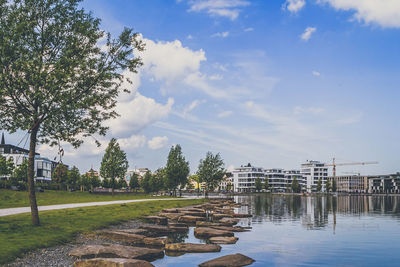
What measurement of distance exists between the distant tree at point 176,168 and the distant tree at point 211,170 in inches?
293

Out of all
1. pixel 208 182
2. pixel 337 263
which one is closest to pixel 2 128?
pixel 337 263

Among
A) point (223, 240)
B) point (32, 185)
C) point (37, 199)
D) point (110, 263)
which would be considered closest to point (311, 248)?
point (223, 240)

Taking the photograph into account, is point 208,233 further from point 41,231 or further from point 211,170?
point 211,170

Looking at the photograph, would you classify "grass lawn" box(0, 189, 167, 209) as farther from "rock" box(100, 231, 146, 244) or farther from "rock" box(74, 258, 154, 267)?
"rock" box(74, 258, 154, 267)

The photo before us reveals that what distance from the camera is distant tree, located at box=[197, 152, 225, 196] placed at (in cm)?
10425

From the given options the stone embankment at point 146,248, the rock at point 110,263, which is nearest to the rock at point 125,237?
the stone embankment at point 146,248

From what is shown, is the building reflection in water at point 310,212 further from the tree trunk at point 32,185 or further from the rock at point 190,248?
the tree trunk at point 32,185

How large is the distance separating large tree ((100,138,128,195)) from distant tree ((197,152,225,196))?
23.1 metres

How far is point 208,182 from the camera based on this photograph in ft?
343

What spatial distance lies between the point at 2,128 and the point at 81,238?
32.1 feet

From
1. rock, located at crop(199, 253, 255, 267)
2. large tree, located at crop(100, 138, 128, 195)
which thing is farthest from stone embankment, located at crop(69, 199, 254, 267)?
large tree, located at crop(100, 138, 128, 195)

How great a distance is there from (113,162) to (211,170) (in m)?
28.7

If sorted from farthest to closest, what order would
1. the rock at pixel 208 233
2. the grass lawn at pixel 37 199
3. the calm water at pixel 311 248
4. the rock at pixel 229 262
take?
the grass lawn at pixel 37 199 < the rock at pixel 208 233 < the calm water at pixel 311 248 < the rock at pixel 229 262

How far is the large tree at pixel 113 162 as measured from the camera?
301 feet
